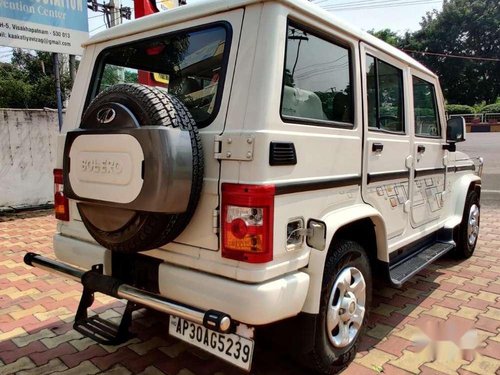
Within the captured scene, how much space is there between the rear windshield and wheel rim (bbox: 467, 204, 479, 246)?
3.73 metres

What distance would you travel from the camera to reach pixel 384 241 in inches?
111

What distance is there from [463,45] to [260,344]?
48437 mm

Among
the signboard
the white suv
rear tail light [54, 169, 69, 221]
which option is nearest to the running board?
the white suv

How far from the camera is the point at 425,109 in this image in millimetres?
3836

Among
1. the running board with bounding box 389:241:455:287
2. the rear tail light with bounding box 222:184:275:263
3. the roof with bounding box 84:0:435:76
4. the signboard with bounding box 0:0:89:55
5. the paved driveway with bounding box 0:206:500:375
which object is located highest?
the signboard with bounding box 0:0:89:55

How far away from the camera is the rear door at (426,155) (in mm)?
3486

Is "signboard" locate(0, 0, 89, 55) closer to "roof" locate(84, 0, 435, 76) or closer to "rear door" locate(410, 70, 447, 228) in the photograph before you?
"roof" locate(84, 0, 435, 76)

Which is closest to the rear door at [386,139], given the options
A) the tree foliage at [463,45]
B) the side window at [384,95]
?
the side window at [384,95]

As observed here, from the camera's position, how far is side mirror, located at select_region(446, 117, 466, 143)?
4.08 m

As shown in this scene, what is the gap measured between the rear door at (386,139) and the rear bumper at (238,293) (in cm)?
95

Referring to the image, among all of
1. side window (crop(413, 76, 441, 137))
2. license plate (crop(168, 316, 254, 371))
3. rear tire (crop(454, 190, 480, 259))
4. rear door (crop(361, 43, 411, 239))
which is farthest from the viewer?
rear tire (crop(454, 190, 480, 259))

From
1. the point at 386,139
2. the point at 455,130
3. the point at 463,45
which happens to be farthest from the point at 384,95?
the point at 463,45

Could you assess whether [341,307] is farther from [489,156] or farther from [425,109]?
[489,156]

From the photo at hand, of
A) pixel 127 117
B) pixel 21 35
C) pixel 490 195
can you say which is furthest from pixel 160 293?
pixel 490 195
